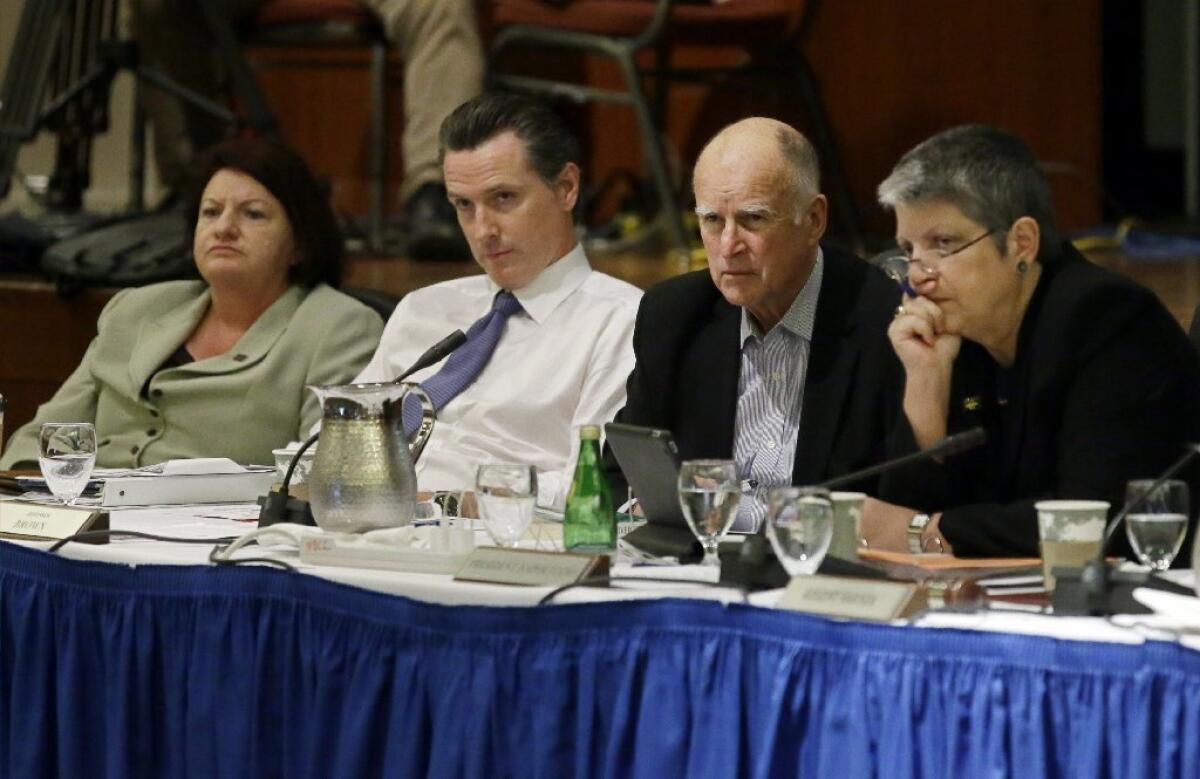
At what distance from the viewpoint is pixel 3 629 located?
272 centimetres

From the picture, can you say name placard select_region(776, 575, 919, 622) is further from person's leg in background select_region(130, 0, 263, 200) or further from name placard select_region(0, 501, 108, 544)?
person's leg in background select_region(130, 0, 263, 200)

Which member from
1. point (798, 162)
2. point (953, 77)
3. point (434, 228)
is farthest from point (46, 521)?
point (953, 77)

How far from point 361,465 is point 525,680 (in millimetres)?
475

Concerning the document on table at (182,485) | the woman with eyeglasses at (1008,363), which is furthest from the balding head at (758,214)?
the document on table at (182,485)

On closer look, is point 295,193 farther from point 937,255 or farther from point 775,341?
point 937,255

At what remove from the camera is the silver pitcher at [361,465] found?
2.64 m

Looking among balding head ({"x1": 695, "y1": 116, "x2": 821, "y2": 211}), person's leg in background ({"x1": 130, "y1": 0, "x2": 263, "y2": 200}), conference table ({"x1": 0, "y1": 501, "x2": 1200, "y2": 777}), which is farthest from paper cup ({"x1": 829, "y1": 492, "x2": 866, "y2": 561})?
person's leg in background ({"x1": 130, "y1": 0, "x2": 263, "y2": 200})

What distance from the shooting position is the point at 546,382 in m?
3.61

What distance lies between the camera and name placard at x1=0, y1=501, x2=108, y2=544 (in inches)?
106

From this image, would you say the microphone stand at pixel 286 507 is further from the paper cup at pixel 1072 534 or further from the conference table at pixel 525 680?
the paper cup at pixel 1072 534

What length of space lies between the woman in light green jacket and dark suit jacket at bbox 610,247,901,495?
898mm

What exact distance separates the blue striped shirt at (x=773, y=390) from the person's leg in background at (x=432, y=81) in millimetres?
2327

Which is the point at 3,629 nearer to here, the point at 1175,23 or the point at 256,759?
the point at 256,759

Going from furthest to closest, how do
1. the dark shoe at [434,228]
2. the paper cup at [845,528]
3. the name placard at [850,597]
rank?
the dark shoe at [434,228] → the paper cup at [845,528] → the name placard at [850,597]
